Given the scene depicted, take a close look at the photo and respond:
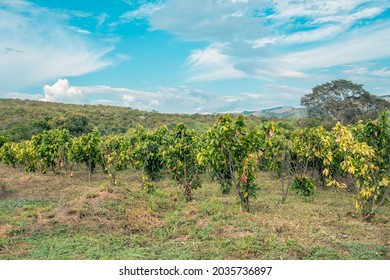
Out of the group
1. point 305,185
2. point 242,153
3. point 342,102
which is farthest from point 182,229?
point 342,102

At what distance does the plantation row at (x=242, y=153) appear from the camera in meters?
8.97

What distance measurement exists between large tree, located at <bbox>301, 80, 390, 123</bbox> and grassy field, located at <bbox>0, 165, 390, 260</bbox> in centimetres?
3112

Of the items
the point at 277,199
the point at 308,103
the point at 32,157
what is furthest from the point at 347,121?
the point at 32,157

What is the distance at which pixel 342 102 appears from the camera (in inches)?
1612

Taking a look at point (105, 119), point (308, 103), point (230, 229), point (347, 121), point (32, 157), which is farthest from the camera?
point (105, 119)

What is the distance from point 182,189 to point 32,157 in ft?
44.5

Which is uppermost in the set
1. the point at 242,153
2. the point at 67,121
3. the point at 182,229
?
the point at 67,121

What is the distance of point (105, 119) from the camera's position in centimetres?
5597

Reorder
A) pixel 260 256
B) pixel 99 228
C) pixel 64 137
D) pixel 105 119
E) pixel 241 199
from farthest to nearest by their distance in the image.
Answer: pixel 105 119
pixel 64 137
pixel 241 199
pixel 99 228
pixel 260 256

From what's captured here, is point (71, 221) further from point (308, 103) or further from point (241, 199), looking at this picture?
point (308, 103)

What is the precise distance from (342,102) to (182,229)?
38.3 m

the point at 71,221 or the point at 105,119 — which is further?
the point at 105,119

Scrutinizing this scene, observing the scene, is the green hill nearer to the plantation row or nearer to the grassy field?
the plantation row

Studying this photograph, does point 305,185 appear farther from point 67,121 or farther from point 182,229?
point 67,121
